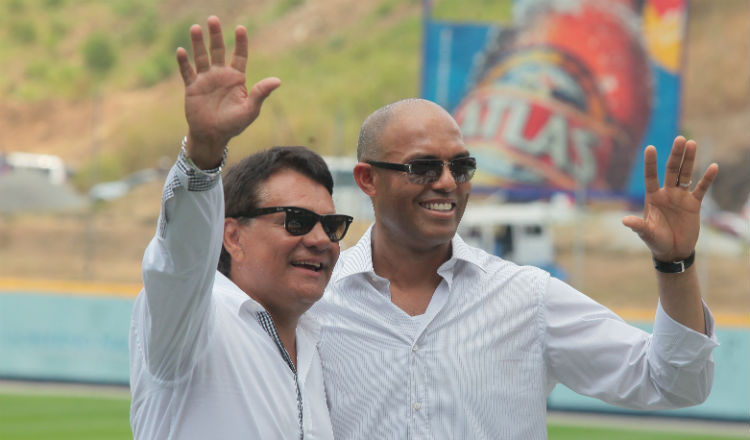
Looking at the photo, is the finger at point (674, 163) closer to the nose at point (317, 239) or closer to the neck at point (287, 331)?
the nose at point (317, 239)

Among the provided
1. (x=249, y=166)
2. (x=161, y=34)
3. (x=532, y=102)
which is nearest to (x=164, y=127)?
(x=161, y=34)

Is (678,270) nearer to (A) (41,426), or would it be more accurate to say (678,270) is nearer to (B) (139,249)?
A: (A) (41,426)

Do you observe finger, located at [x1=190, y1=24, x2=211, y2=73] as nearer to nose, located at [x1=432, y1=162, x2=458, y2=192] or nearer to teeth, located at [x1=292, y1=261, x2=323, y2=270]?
teeth, located at [x1=292, y1=261, x2=323, y2=270]

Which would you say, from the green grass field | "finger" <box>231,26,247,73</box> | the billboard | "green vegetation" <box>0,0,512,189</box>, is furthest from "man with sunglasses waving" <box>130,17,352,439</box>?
"green vegetation" <box>0,0,512,189</box>

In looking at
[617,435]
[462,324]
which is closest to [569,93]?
[617,435]

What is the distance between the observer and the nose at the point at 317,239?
3240 millimetres

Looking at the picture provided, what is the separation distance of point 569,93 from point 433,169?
21.5m

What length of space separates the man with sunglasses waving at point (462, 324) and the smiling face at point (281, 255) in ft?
1.21

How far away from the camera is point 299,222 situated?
3.26 m

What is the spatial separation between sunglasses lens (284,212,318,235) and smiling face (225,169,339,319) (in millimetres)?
13

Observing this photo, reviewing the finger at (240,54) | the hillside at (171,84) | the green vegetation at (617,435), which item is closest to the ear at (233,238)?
the finger at (240,54)

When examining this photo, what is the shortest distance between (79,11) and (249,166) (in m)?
39.2

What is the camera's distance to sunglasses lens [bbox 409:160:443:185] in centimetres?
365

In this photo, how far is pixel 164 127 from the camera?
33.7 meters
